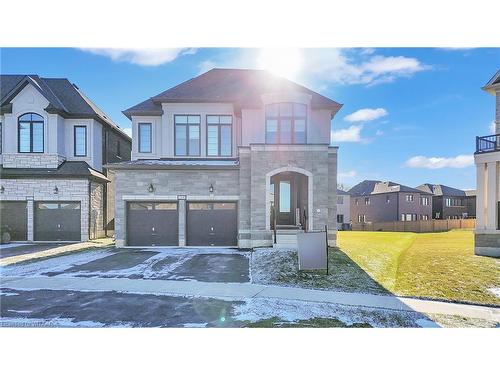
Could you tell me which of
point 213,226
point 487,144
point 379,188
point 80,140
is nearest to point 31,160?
point 80,140

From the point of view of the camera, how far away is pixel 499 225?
36.7 ft

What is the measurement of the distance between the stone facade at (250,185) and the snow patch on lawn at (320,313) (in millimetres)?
6829

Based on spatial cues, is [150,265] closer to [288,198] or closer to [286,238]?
[286,238]

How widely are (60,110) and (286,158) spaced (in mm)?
12668

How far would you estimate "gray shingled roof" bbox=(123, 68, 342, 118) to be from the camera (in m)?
14.8

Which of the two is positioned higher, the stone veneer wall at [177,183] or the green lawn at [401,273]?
the stone veneer wall at [177,183]

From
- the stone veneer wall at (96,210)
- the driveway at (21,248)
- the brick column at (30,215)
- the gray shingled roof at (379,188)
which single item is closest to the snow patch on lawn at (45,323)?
the driveway at (21,248)

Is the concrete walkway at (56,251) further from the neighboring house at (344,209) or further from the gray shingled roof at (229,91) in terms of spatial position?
the neighboring house at (344,209)

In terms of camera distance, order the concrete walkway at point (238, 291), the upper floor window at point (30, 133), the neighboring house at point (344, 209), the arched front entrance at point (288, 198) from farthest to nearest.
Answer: the neighboring house at point (344, 209), the upper floor window at point (30, 133), the arched front entrance at point (288, 198), the concrete walkway at point (238, 291)

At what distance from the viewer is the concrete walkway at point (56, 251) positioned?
11013mm

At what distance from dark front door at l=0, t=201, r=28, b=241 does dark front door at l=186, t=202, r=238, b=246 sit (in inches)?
362

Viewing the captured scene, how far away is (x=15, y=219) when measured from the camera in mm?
15445

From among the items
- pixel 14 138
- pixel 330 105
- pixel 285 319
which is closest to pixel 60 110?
pixel 14 138
